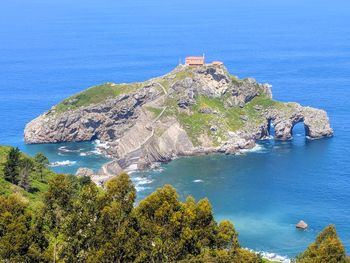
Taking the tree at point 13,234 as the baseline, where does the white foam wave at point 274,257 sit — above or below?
above

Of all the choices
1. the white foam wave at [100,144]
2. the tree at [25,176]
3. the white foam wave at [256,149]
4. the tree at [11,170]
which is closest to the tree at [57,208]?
the tree at [11,170]

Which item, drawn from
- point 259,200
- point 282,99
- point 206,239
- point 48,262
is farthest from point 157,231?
point 282,99

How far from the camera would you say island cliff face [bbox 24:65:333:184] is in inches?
5153

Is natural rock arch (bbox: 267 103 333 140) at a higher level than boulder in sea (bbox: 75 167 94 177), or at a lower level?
higher

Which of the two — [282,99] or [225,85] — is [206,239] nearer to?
[225,85]

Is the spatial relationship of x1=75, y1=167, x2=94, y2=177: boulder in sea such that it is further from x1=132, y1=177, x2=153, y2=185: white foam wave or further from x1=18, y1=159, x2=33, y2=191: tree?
x1=18, y1=159, x2=33, y2=191: tree

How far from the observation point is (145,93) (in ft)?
465

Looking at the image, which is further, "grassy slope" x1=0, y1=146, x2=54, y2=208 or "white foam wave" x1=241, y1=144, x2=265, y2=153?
"white foam wave" x1=241, y1=144, x2=265, y2=153

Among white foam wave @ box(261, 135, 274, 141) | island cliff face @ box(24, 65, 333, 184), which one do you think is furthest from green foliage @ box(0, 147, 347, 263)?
white foam wave @ box(261, 135, 274, 141)

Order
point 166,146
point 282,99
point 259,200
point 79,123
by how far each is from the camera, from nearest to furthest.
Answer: point 259,200 < point 166,146 < point 79,123 < point 282,99

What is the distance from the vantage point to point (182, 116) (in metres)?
136

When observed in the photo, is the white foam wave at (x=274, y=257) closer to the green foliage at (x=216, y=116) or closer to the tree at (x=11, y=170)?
the tree at (x=11, y=170)

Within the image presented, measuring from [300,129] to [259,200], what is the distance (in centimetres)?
4584

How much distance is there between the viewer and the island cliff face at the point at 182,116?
130875mm
